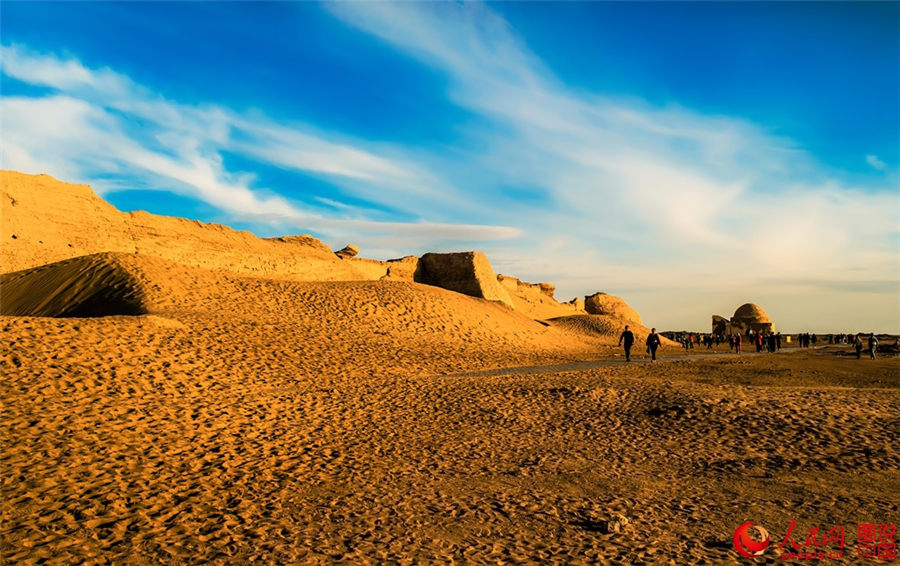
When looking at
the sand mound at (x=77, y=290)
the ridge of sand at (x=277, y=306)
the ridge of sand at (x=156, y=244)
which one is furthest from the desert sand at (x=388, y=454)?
the ridge of sand at (x=156, y=244)

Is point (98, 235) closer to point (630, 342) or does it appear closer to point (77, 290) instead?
point (77, 290)

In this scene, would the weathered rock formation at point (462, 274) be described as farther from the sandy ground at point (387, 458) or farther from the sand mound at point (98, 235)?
the sandy ground at point (387, 458)

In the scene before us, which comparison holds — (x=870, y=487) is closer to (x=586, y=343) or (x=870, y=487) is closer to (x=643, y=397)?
(x=643, y=397)

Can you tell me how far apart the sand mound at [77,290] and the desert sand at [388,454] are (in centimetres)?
455

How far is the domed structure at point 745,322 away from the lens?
2429 inches

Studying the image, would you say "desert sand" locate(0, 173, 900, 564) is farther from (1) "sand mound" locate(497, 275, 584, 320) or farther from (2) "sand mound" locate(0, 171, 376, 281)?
(1) "sand mound" locate(497, 275, 584, 320)

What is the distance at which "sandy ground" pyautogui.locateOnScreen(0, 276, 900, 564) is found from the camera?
18.3 feet

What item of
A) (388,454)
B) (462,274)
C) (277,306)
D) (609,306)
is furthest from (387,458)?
(609,306)

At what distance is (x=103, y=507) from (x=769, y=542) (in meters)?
7.51

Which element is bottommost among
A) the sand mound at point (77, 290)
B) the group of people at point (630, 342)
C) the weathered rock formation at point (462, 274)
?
the group of people at point (630, 342)

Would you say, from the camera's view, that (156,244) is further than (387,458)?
Yes

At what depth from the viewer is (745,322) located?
63375 millimetres

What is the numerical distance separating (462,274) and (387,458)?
28886 millimetres

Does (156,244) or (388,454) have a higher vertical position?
(156,244)
